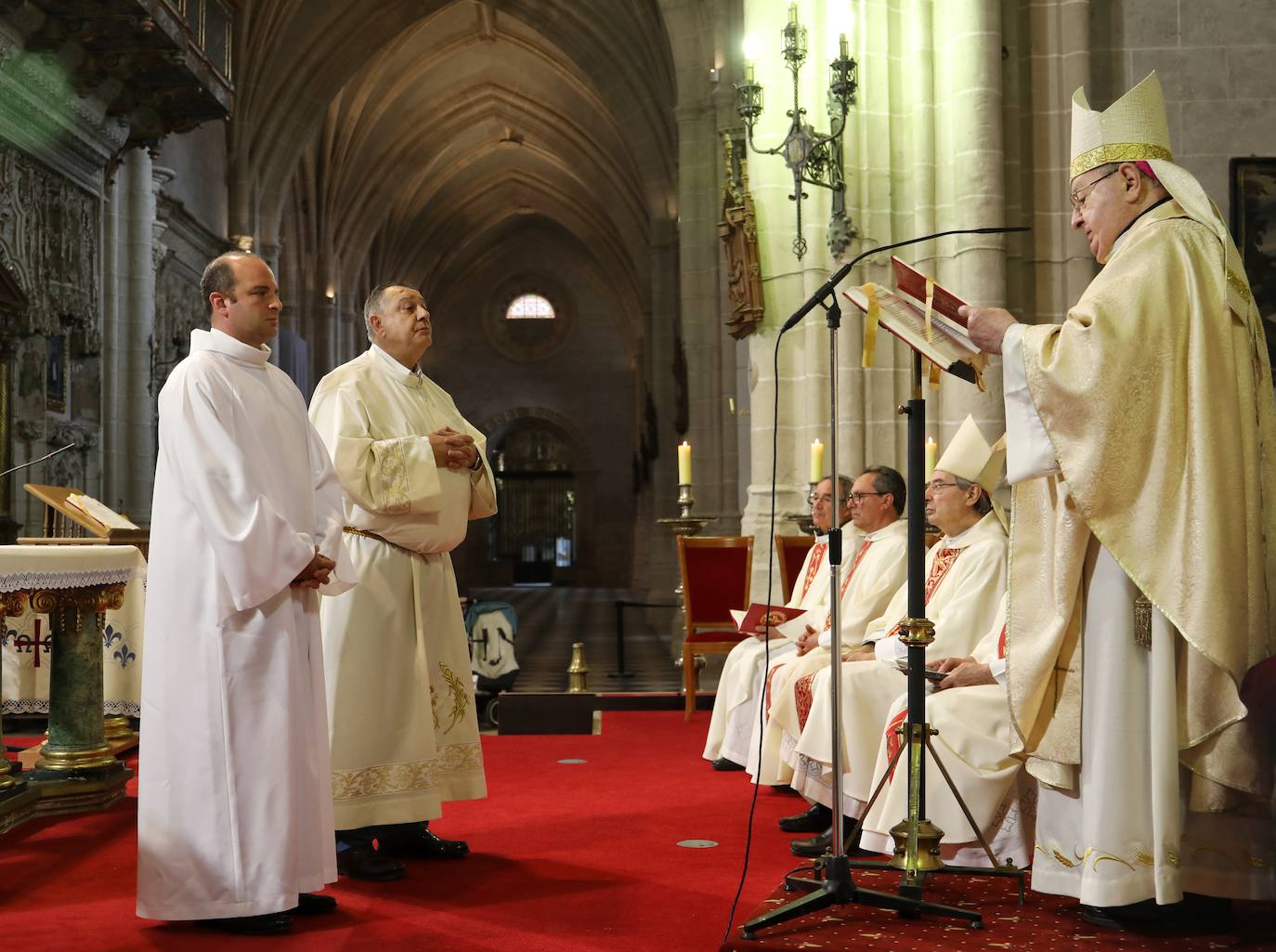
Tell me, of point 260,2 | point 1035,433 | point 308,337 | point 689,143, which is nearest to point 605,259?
point 308,337

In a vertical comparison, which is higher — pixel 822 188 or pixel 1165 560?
pixel 822 188

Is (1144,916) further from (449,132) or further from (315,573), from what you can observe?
(449,132)

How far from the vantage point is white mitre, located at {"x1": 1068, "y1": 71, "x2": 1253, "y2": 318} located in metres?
3.26

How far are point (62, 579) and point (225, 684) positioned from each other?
5.99 ft

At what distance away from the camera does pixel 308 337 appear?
24812mm

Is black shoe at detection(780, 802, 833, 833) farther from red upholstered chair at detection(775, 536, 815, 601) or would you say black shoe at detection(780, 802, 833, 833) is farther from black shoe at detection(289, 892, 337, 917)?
red upholstered chair at detection(775, 536, 815, 601)

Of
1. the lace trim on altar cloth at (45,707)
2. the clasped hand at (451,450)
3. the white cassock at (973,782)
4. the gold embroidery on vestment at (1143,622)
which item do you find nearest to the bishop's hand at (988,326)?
the gold embroidery on vestment at (1143,622)

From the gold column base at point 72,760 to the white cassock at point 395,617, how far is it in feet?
5.87

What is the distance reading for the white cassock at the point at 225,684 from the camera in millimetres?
3473

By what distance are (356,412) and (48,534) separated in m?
2.69

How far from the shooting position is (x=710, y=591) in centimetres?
809

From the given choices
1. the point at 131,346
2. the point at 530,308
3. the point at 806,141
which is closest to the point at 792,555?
the point at 806,141

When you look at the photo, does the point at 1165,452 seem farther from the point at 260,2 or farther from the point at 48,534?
the point at 260,2

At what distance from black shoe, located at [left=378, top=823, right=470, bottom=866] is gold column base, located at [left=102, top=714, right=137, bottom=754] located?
2.67 metres
